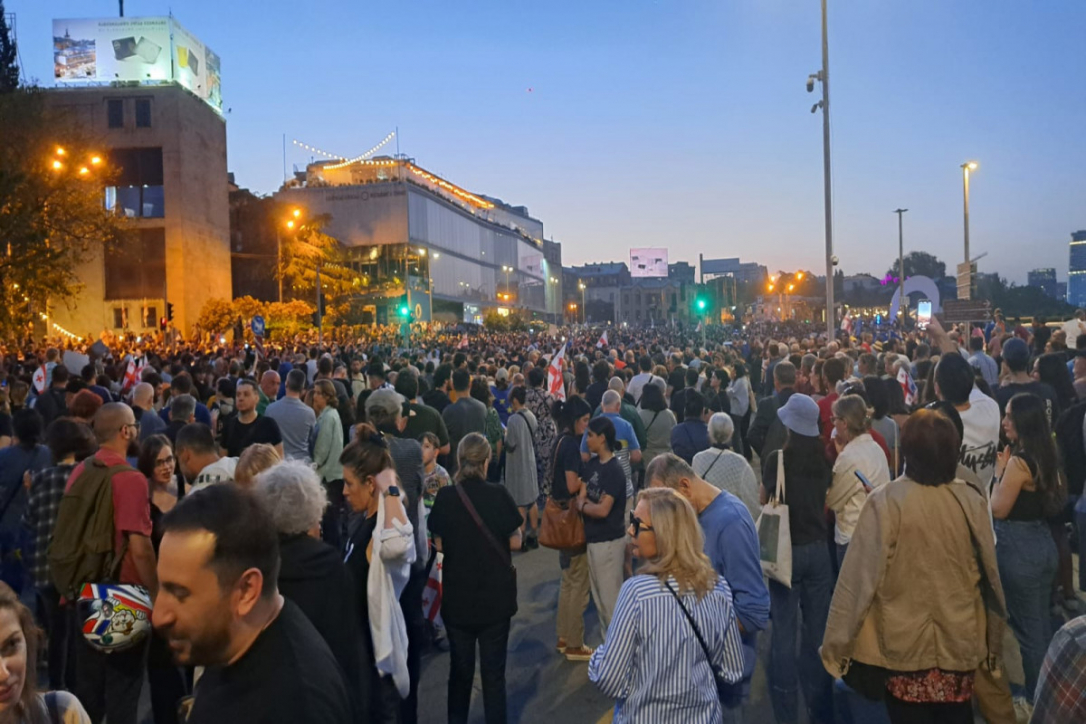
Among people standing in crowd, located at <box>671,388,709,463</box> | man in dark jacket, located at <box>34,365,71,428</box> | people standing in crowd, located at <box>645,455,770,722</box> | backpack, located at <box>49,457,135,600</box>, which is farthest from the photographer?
man in dark jacket, located at <box>34,365,71,428</box>

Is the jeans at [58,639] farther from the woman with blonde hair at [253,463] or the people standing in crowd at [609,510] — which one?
the people standing in crowd at [609,510]

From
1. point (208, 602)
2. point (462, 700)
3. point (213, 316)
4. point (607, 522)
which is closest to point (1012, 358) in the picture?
point (607, 522)

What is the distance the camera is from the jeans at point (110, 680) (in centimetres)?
452

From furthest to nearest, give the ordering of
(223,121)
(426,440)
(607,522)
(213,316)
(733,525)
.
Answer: (223,121), (213,316), (426,440), (607,522), (733,525)

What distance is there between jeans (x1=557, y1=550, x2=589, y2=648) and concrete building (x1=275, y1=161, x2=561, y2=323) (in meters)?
53.9

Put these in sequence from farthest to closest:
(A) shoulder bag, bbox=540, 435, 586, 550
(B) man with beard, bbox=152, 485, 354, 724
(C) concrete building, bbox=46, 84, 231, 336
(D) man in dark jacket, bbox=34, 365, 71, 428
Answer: (C) concrete building, bbox=46, 84, 231, 336
(D) man in dark jacket, bbox=34, 365, 71, 428
(A) shoulder bag, bbox=540, 435, 586, 550
(B) man with beard, bbox=152, 485, 354, 724

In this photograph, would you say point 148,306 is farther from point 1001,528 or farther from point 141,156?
point 1001,528

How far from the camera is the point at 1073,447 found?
6891 millimetres

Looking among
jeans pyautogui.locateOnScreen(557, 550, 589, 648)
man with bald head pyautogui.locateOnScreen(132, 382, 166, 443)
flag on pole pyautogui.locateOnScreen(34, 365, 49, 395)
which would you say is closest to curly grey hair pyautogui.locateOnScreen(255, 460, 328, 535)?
jeans pyautogui.locateOnScreen(557, 550, 589, 648)

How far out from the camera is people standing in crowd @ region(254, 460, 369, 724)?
3578mm

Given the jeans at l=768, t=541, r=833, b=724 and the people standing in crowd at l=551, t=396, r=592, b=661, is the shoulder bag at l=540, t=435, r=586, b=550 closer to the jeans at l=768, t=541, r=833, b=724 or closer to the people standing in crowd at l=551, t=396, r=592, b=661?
the people standing in crowd at l=551, t=396, r=592, b=661

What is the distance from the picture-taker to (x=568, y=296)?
533 feet

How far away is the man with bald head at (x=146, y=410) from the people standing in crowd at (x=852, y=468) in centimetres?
621

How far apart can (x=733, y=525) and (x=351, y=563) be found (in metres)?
2.01
